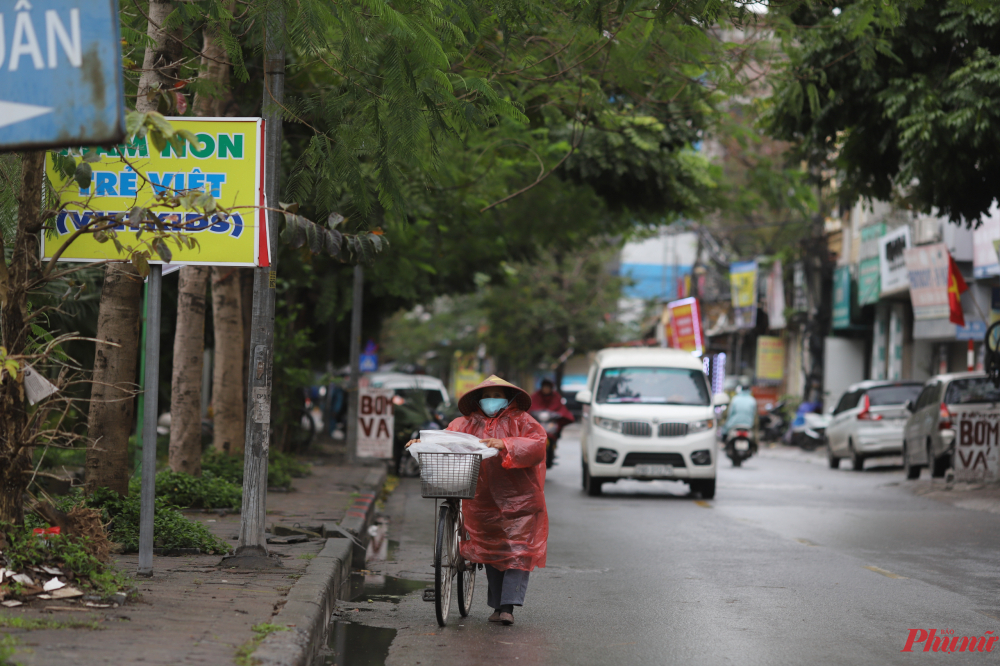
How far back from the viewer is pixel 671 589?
869 centimetres

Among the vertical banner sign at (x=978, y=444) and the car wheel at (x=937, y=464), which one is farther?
the car wheel at (x=937, y=464)

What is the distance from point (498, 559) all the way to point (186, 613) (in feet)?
6.33

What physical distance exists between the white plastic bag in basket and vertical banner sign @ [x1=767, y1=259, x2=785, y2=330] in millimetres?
33882

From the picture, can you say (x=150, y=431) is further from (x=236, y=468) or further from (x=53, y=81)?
(x=236, y=468)

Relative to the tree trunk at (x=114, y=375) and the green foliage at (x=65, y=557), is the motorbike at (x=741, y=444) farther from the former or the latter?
the green foliage at (x=65, y=557)

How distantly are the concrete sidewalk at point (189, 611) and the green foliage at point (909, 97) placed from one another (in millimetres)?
7244

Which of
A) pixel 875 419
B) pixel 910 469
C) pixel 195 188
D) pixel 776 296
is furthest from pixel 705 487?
pixel 776 296

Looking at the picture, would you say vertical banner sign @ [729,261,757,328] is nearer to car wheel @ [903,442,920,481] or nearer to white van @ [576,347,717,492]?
car wheel @ [903,442,920,481]

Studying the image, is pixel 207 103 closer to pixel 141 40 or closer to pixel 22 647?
pixel 141 40

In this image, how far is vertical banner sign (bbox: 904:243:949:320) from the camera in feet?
81.4

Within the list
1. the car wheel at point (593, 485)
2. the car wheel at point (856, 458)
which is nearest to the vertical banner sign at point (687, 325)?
the car wheel at point (856, 458)

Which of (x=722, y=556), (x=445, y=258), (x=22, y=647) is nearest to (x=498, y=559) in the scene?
(x=22, y=647)

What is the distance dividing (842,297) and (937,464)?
56.2 ft

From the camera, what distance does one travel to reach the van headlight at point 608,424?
1633 centimetres
